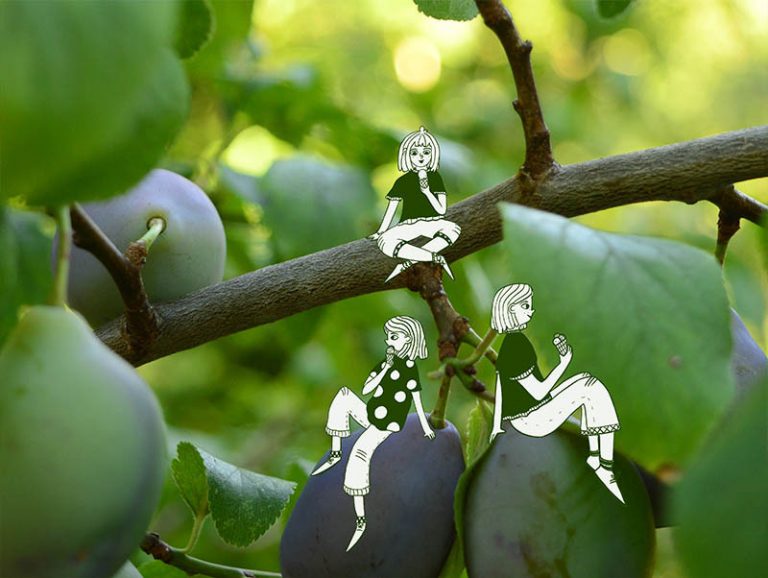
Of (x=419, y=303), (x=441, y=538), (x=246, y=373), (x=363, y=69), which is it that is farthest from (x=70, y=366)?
(x=363, y=69)

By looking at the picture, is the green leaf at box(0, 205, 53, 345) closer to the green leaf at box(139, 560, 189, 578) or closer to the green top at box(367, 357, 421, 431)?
the green leaf at box(139, 560, 189, 578)

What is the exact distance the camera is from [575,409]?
41 centimetres

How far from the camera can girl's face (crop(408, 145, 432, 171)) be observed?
498 mm

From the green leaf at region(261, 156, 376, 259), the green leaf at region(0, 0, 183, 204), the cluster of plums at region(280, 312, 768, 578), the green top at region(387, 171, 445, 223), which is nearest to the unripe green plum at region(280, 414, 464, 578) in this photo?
the cluster of plums at region(280, 312, 768, 578)

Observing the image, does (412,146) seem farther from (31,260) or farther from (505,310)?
(31,260)

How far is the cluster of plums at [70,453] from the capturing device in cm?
32

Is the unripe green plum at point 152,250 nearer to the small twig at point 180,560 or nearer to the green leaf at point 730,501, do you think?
the small twig at point 180,560

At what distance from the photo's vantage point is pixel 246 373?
1.29 metres

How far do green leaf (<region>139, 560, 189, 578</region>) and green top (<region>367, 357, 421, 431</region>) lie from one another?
0.18 metres

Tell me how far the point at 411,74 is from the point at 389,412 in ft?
4.01

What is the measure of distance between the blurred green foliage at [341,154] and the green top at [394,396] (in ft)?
0.48

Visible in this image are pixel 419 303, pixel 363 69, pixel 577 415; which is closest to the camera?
pixel 577 415

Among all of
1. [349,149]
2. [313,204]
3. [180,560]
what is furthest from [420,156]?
[349,149]

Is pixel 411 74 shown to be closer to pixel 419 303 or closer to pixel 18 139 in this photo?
pixel 419 303
